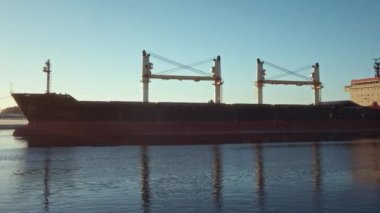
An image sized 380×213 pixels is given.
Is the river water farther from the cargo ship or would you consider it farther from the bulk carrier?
the cargo ship

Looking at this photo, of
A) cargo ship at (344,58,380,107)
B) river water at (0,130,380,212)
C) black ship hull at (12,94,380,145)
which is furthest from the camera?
cargo ship at (344,58,380,107)

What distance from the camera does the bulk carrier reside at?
31703mm

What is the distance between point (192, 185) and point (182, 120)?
→ 2351 centimetres

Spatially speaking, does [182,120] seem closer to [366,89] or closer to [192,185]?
[192,185]

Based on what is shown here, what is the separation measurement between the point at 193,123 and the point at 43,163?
1888 cm

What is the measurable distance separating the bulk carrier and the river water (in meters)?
13.9

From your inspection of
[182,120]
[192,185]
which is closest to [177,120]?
[182,120]

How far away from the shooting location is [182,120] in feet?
114

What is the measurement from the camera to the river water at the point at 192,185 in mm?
8703

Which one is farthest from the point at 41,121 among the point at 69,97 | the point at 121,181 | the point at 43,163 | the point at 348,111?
Result: the point at 348,111

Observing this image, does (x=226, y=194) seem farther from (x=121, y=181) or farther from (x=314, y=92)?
(x=314, y=92)

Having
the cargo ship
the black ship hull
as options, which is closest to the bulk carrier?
the black ship hull

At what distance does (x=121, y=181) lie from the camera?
12.0 meters

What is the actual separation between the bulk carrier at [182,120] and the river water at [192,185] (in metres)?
13.9
